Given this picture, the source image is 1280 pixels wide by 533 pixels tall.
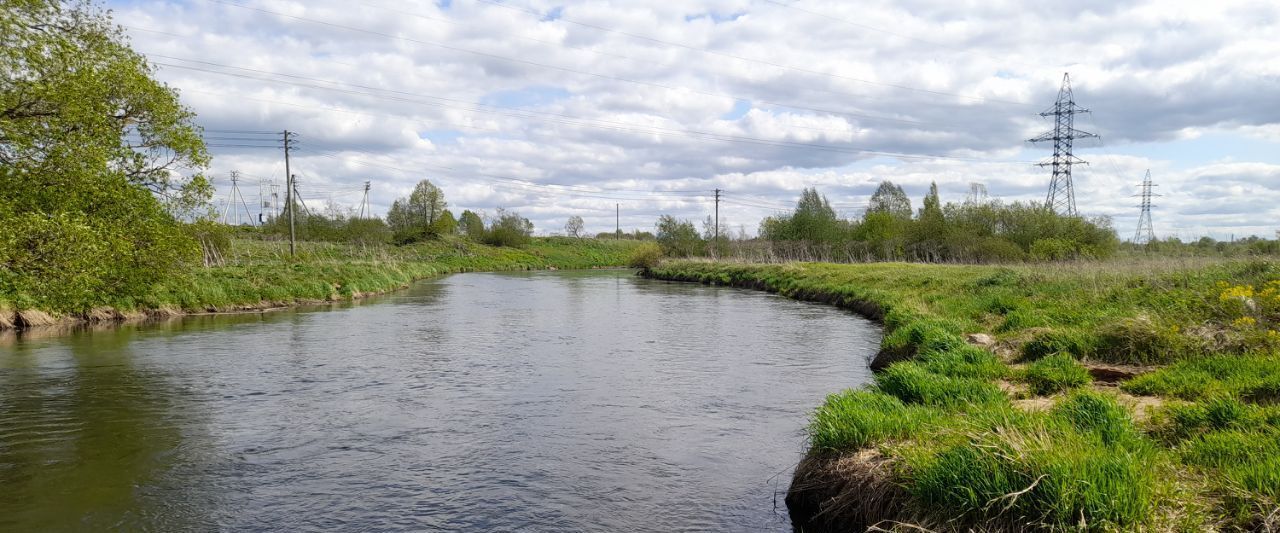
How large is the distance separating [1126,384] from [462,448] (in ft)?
29.2

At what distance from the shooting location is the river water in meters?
7.84

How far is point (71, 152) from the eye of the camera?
45.5 feet

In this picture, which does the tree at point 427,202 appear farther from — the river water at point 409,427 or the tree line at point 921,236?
the river water at point 409,427

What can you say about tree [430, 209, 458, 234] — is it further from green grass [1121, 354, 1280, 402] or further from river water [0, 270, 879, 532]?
green grass [1121, 354, 1280, 402]

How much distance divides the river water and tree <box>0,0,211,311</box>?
251 cm

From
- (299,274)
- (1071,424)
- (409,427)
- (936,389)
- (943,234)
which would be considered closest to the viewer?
(1071,424)

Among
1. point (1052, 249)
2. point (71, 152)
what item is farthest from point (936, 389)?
point (1052, 249)

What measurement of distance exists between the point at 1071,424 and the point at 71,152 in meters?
16.9

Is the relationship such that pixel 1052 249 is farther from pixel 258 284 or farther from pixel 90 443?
pixel 90 443

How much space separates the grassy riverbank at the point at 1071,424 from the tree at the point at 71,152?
41.9ft

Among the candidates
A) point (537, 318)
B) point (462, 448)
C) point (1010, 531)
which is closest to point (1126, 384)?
point (1010, 531)

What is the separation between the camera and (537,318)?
2736cm

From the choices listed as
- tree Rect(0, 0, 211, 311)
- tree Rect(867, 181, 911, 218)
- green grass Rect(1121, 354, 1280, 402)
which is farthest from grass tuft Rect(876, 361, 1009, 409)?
tree Rect(867, 181, 911, 218)

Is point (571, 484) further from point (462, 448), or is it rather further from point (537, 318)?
point (537, 318)
